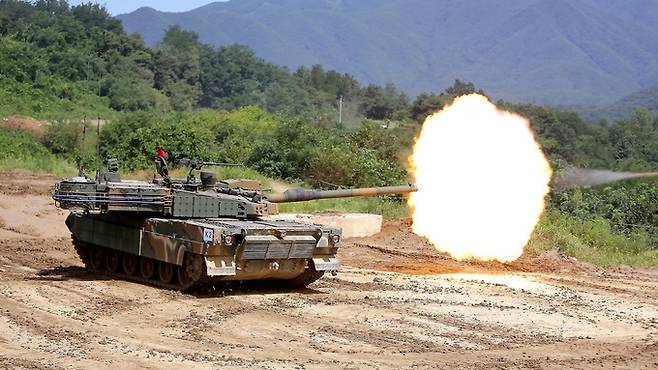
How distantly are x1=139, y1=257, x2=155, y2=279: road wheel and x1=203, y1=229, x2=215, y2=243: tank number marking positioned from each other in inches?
93.1

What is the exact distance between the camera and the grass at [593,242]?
2789cm

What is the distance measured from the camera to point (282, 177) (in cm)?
4250

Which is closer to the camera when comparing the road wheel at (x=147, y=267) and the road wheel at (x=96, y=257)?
the road wheel at (x=147, y=267)

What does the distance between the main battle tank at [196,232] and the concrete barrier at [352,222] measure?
8.70 metres

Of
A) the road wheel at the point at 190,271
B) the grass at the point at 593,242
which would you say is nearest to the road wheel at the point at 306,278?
the road wheel at the point at 190,271

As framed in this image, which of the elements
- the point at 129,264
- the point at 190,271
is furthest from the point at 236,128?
the point at 190,271

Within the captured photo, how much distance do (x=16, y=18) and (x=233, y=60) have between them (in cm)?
2905

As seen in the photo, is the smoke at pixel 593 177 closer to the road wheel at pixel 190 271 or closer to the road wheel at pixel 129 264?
the road wheel at pixel 190 271

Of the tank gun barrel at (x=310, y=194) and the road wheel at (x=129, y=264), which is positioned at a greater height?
the tank gun barrel at (x=310, y=194)

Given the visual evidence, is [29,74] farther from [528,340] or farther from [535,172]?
[528,340]

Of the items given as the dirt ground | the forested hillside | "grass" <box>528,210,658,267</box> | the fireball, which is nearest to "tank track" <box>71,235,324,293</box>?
the dirt ground

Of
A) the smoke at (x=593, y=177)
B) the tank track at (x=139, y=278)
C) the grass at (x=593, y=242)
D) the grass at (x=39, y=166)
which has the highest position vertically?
the smoke at (x=593, y=177)

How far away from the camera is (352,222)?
30141 millimetres

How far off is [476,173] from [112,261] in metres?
8.13
